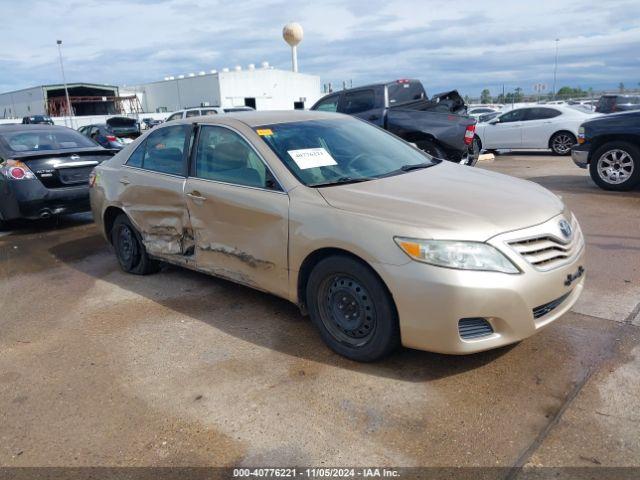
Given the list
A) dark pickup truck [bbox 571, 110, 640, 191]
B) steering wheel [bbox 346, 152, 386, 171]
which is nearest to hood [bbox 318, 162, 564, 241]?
steering wheel [bbox 346, 152, 386, 171]

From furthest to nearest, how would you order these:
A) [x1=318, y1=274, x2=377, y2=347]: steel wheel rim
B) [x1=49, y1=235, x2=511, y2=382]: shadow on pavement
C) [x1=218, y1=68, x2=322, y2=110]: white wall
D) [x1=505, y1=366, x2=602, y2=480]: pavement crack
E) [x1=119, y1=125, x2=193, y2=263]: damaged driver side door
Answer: [x1=218, y1=68, x2=322, y2=110]: white wall
[x1=119, y1=125, x2=193, y2=263]: damaged driver side door
[x1=49, y1=235, x2=511, y2=382]: shadow on pavement
[x1=318, y1=274, x2=377, y2=347]: steel wheel rim
[x1=505, y1=366, x2=602, y2=480]: pavement crack

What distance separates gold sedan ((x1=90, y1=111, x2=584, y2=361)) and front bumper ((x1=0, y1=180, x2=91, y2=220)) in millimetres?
2782

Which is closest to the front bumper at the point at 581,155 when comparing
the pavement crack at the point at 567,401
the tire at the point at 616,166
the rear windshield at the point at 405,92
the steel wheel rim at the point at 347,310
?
the tire at the point at 616,166

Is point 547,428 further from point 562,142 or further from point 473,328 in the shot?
point 562,142

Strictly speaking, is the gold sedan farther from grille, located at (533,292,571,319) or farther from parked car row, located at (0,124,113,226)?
parked car row, located at (0,124,113,226)

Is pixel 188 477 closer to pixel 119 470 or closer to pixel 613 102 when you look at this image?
pixel 119 470

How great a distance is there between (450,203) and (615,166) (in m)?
6.69

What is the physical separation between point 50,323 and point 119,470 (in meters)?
2.28

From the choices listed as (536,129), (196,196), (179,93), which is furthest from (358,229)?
(179,93)

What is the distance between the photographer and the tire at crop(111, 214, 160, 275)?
533cm

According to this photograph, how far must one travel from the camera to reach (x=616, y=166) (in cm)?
865

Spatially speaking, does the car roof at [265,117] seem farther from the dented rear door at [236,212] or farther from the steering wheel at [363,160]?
the steering wheel at [363,160]

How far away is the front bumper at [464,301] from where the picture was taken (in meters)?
2.93

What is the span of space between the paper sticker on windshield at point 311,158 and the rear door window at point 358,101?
280 inches
